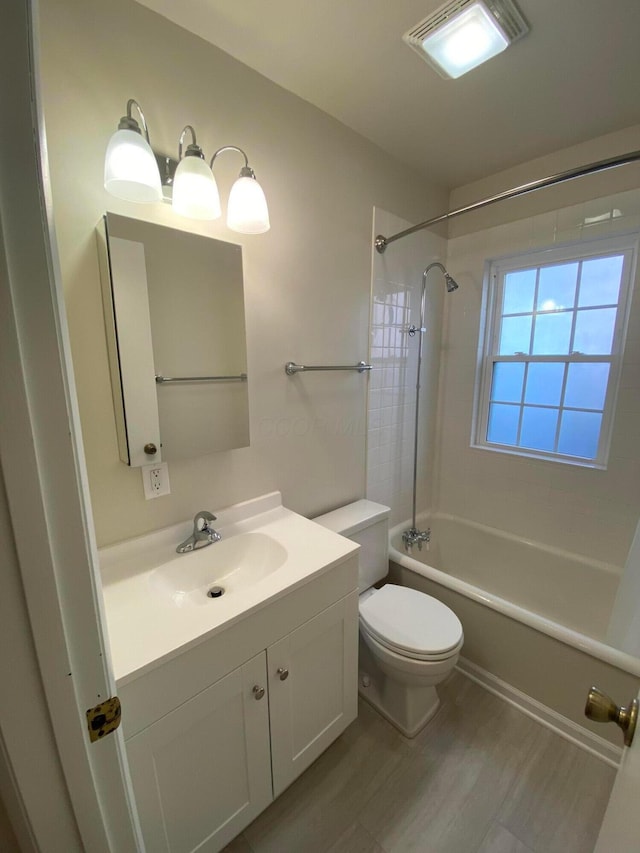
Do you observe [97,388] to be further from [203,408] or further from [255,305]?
[255,305]

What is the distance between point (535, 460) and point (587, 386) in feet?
1.54

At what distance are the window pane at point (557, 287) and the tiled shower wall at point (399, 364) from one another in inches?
21.4

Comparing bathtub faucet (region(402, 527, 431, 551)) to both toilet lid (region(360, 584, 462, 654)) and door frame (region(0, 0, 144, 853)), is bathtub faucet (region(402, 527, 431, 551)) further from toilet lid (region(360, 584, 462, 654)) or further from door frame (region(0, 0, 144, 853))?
door frame (region(0, 0, 144, 853))

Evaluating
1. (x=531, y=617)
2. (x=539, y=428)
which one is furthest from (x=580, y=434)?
(x=531, y=617)

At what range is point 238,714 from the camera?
0.92 m

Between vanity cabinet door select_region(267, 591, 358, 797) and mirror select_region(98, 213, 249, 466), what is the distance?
26.4 inches

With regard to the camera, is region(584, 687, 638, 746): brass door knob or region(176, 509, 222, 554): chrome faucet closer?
region(584, 687, 638, 746): brass door knob

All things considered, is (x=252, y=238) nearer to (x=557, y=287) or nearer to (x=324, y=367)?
(x=324, y=367)

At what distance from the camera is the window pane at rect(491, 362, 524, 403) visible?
2.10 meters

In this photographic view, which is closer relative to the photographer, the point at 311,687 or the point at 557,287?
the point at 311,687

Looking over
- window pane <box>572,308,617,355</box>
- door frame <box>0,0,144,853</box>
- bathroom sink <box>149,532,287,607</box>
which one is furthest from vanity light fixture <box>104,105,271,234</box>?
window pane <box>572,308,617,355</box>

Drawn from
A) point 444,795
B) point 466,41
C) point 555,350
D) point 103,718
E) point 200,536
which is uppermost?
point 466,41

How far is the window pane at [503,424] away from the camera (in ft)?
6.98

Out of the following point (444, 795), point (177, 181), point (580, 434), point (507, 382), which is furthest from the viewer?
point (507, 382)
